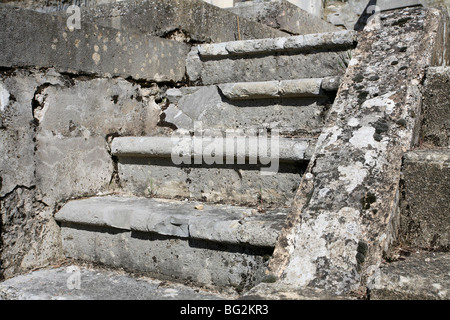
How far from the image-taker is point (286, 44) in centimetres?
294

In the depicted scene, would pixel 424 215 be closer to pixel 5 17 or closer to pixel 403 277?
pixel 403 277

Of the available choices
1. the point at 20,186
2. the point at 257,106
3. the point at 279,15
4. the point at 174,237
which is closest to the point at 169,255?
the point at 174,237

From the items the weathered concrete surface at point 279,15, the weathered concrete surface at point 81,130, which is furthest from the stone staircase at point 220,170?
the weathered concrete surface at point 279,15

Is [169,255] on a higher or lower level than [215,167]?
lower

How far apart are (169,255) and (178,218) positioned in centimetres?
21

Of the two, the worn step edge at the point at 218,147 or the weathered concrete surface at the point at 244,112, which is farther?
the weathered concrete surface at the point at 244,112

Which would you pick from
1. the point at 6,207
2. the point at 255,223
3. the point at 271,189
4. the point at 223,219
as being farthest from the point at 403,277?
the point at 6,207

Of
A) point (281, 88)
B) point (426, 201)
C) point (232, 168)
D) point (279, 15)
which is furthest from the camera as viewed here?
point (279, 15)

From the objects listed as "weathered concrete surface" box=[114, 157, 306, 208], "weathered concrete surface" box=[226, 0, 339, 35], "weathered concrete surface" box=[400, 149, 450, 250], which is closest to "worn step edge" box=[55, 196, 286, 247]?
"weathered concrete surface" box=[114, 157, 306, 208]

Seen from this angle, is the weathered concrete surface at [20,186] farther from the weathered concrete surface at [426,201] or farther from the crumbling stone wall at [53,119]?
the weathered concrete surface at [426,201]

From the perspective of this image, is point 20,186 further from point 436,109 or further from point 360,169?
point 436,109

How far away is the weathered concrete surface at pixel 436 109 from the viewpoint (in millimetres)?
2145

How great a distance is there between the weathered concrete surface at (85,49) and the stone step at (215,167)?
49cm

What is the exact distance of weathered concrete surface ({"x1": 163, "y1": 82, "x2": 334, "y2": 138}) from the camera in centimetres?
270
